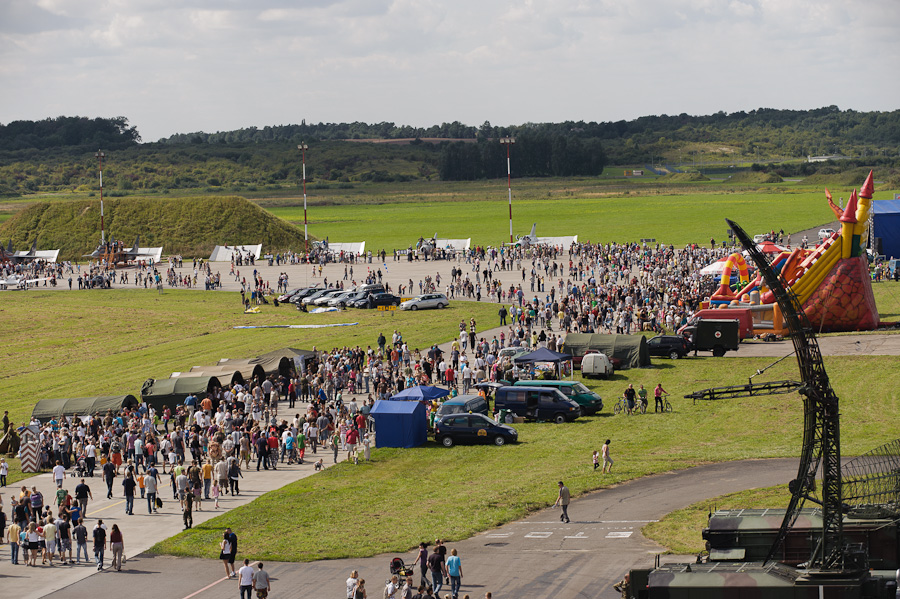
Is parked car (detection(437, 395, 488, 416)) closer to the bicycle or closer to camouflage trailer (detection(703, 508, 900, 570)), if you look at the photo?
the bicycle

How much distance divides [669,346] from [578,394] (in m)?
9.98

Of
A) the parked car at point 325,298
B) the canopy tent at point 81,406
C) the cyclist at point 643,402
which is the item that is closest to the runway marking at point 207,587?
the canopy tent at point 81,406

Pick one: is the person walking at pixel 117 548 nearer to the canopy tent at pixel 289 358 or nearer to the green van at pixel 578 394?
the green van at pixel 578 394

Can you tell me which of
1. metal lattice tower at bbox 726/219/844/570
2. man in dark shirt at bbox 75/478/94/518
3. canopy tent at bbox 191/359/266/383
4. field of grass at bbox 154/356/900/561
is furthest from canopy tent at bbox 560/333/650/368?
metal lattice tower at bbox 726/219/844/570

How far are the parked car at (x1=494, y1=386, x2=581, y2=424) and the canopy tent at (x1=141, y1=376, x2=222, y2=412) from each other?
10.9 m

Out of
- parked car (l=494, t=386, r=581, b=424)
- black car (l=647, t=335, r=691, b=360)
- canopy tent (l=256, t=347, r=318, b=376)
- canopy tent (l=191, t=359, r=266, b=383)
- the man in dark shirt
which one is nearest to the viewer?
the man in dark shirt

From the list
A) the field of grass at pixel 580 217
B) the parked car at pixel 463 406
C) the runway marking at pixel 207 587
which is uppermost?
the field of grass at pixel 580 217

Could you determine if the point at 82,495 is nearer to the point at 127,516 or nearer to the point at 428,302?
the point at 127,516

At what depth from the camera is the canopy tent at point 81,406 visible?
36.4m

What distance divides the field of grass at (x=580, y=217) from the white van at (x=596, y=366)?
198 feet

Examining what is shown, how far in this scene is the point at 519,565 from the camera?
71.4ft

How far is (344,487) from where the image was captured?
28969 millimetres

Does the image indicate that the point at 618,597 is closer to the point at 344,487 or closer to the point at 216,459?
the point at 344,487

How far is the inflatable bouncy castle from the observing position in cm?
4741
